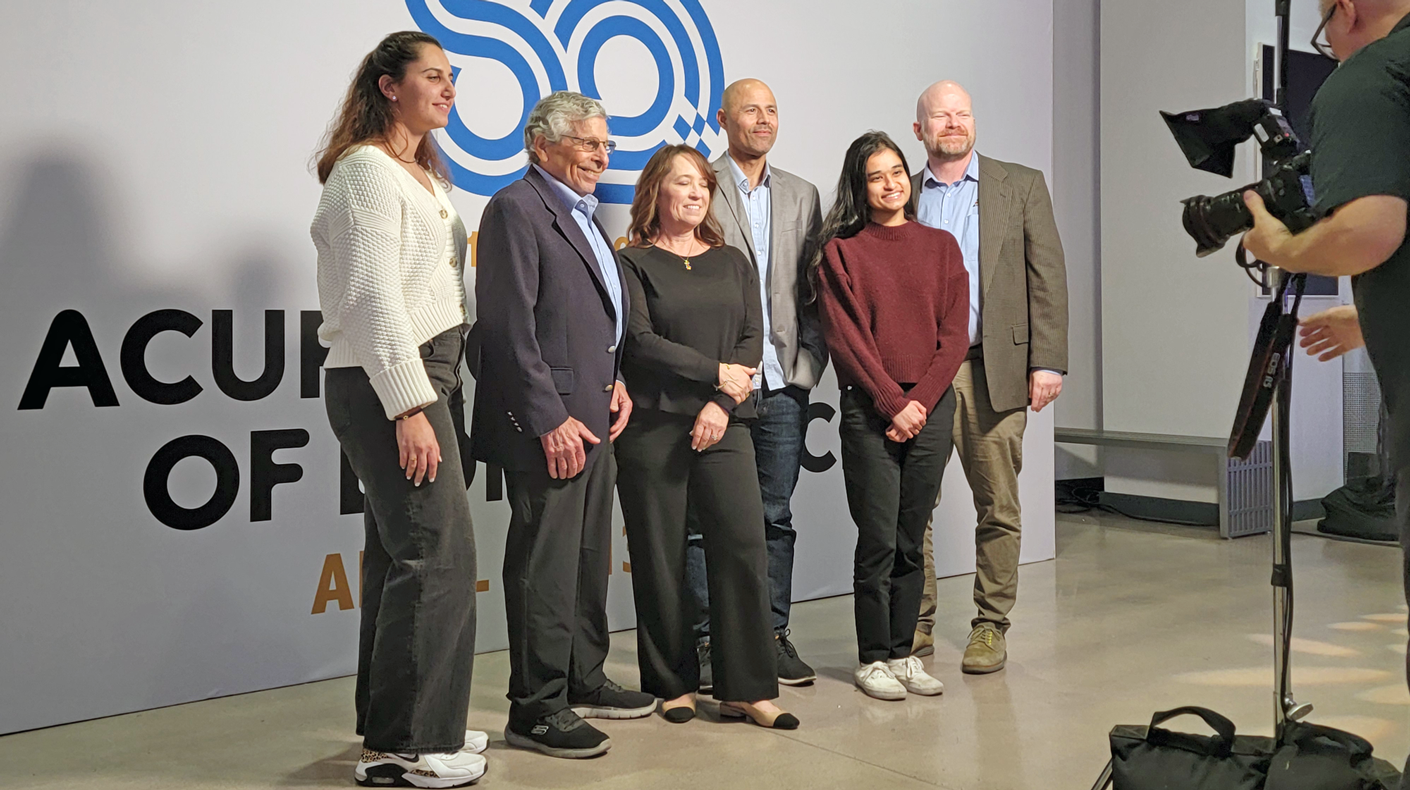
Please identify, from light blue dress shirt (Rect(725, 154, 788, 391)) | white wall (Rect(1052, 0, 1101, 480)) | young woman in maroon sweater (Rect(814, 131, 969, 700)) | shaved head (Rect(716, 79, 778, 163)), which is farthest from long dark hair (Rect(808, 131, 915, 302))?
white wall (Rect(1052, 0, 1101, 480))

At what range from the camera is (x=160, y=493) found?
3209mm

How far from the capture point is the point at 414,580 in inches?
97.7

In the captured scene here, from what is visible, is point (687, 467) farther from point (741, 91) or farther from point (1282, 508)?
point (1282, 508)

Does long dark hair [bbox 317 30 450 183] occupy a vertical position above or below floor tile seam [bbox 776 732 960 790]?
above

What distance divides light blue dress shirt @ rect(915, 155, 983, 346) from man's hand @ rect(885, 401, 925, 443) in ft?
1.67

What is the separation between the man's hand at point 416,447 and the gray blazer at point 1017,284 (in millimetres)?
1809

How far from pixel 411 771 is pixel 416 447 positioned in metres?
0.70

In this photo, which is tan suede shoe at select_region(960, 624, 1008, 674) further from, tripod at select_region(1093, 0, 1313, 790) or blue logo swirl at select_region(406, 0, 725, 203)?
blue logo swirl at select_region(406, 0, 725, 203)

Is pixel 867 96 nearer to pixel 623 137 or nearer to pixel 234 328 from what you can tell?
pixel 623 137

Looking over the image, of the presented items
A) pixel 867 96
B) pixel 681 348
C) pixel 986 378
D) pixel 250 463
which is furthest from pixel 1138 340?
pixel 250 463

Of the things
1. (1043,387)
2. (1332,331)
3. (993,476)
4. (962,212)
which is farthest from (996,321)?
(1332,331)

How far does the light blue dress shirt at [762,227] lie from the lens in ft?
11.3

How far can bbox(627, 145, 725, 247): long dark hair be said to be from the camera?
10.1ft

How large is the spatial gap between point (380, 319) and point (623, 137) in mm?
1903
